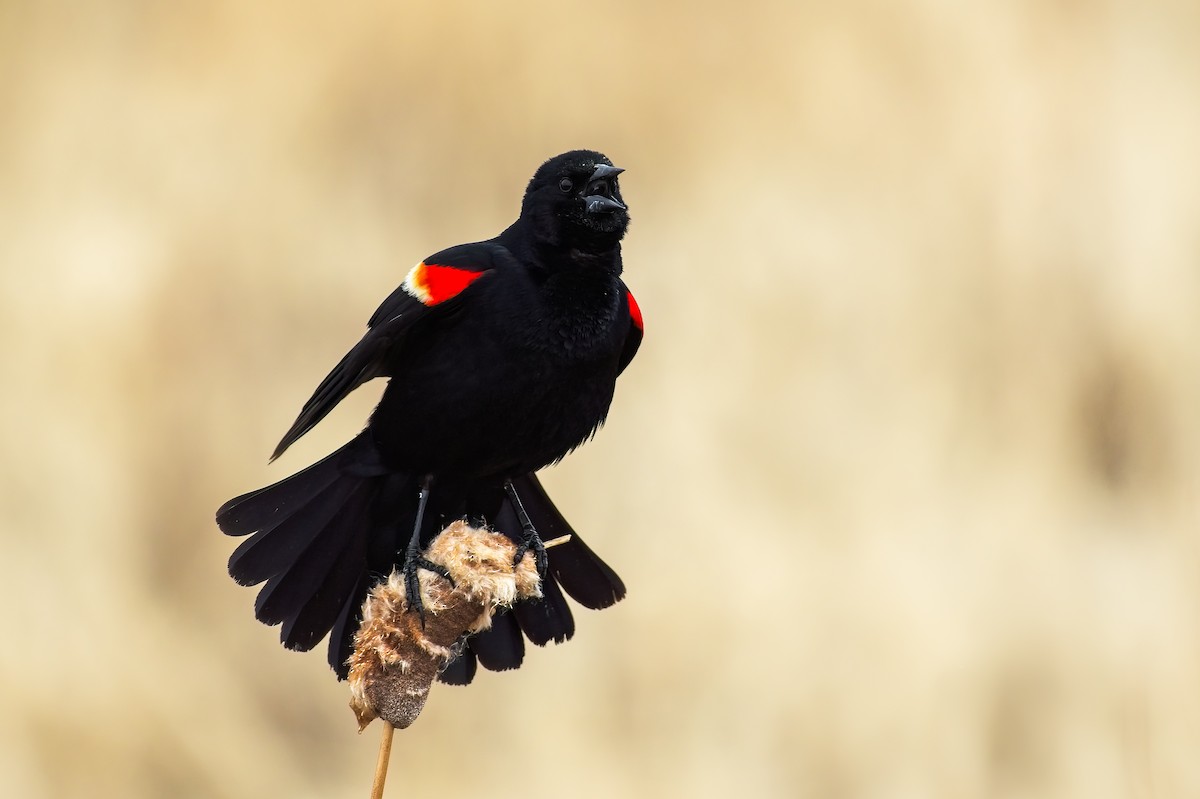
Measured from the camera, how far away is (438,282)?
6.84 feet

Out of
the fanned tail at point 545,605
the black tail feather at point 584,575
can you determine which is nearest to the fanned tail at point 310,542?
the fanned tail at point 545,605

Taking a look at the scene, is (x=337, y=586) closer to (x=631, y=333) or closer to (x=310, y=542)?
(x=310, y=542)

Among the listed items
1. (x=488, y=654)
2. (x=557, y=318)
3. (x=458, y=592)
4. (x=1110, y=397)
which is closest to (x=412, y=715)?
(x=458, y=592)

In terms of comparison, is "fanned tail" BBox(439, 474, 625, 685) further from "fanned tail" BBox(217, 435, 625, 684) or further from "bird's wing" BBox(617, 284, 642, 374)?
"bird's wing" BBox(617, 284, 642, 374)

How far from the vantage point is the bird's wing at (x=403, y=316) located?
205cm

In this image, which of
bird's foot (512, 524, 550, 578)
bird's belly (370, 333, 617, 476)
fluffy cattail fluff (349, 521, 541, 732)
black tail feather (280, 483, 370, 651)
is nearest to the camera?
fluffy cattail fluff (349, 521, 541, 732)

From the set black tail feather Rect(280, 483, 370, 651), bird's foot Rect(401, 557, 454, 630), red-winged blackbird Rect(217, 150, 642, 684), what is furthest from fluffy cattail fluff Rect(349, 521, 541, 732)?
black tail feather Rect(280, 483, 370, 651)

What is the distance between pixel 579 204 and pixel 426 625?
85cm

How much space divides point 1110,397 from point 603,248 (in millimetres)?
2274

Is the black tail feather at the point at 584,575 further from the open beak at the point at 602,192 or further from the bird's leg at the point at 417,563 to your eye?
the open beak at the point at 602,192

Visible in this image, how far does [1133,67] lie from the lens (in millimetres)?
3785

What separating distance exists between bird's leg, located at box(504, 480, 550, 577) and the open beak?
581mm

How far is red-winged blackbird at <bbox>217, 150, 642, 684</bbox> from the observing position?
2.03 m

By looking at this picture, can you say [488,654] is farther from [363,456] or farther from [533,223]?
[533,223]
